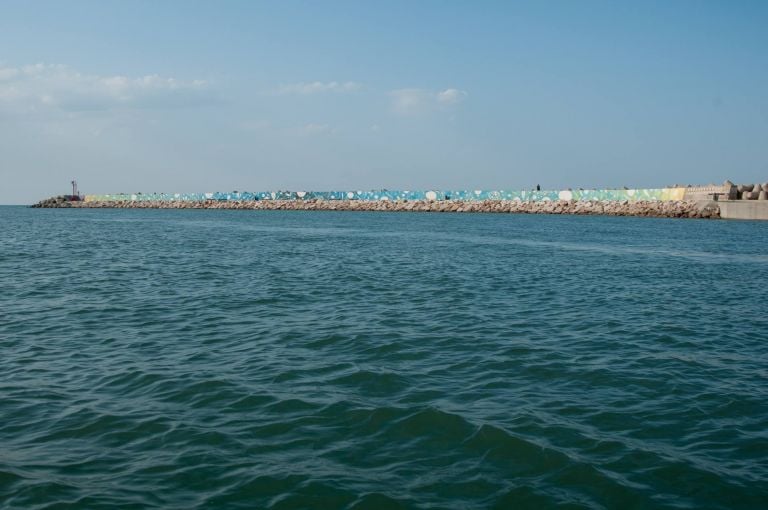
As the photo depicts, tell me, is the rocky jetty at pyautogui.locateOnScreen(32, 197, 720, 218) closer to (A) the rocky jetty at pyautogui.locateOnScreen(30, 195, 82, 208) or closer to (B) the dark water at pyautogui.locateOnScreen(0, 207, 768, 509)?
(A) the rocky jetty at pyautogui.locateOnScreen(30, 195, 82, 208)

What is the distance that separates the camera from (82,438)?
666 cm

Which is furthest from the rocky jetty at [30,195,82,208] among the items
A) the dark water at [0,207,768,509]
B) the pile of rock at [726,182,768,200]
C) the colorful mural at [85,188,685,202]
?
the dark water at [0,207,768,509]

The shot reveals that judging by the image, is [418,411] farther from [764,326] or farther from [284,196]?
[284,196]

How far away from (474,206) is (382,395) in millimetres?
82360

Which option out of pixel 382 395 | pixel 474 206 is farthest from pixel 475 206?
pixel 382 395

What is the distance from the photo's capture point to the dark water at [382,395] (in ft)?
18.7

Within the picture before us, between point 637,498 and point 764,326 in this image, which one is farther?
point 764,326

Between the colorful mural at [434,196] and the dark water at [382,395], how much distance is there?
211 ft

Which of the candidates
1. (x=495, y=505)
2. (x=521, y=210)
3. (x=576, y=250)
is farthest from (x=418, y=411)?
(x=521, y=210)

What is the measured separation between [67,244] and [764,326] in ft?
110

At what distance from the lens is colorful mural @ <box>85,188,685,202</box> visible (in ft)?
254

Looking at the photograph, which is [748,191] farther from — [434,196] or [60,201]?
[60,201]

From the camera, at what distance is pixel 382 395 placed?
821 centimetres

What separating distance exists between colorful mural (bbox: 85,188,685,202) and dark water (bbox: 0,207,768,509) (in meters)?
64.2
